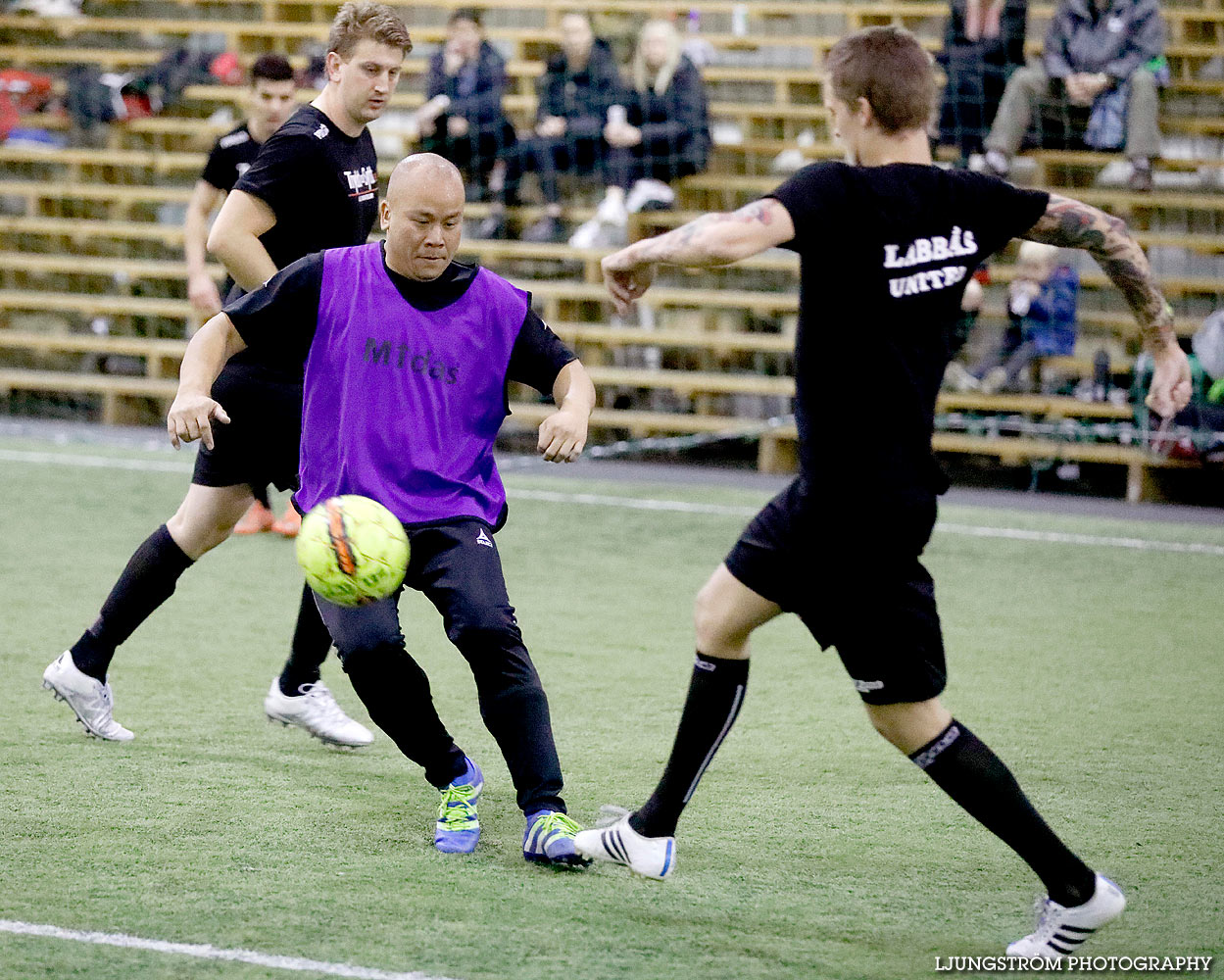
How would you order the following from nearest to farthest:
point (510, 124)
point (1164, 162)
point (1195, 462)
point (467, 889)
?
point (467, 889) < point (1195, 462) < point (1164, 162) < point (510, 124)

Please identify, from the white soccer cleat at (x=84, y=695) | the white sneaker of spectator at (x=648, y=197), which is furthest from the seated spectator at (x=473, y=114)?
the white soccer cleat at (x=84, y=695)

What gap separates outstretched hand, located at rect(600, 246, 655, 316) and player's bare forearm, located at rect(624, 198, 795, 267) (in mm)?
25

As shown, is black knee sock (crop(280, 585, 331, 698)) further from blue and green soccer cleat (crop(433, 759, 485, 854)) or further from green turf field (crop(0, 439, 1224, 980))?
blue and green soccer cleat (crop(433, 759, 485, 854))

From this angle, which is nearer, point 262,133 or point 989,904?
point 989,904

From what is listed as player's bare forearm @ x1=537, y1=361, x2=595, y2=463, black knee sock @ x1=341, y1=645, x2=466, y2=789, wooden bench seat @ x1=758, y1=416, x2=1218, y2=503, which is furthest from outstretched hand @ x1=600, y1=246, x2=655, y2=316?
wooden bench seat @ x1=758, y1=416, x2=1218, y2=503

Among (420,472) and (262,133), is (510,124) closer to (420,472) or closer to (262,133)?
(262,133)

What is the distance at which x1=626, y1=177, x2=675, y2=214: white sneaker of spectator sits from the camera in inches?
511

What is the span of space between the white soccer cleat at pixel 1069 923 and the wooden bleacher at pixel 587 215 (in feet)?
27.0

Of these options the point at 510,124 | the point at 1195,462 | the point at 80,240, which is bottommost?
the point at 1195,462

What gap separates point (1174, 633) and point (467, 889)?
14.1ft

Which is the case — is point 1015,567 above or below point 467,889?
below

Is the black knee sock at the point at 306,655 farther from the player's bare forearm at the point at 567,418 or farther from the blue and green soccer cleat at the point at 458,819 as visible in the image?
the player's bare forearm at the point at 567,418

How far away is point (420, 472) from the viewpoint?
4.19 m

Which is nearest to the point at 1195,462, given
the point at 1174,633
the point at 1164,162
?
the point at 1164,162
